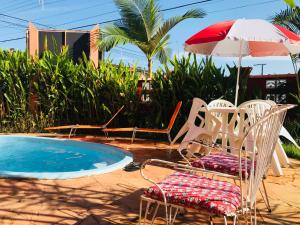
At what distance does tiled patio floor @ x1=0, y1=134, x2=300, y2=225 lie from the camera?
3420 millimetres

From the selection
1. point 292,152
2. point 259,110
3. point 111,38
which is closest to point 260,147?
point 259,110

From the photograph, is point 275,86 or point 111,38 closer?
point 275,86

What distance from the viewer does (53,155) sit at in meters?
8.29

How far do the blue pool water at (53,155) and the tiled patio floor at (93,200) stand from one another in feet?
3.48

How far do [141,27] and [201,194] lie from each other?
12.0 m

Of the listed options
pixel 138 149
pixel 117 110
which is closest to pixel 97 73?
pixel 117 110

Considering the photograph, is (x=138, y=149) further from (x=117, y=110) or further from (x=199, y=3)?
(x=199, y=3)

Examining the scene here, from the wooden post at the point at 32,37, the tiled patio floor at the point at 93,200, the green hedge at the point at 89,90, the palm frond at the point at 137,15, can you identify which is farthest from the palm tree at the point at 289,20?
the wooden post at the point at 32,37

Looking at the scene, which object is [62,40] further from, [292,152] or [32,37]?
[292,152]

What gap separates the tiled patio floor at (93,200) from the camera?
3420 mm

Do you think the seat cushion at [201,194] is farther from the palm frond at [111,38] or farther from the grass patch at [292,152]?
the palm frond at [111,38]

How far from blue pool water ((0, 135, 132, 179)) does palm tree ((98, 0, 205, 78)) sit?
17.8 feet

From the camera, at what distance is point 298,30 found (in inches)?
381

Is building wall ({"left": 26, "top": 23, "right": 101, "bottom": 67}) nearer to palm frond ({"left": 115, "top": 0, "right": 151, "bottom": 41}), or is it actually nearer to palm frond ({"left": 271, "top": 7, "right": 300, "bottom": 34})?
palm frond ({"left": 115, "top": 0, "right": 151, "bottom": 41})
